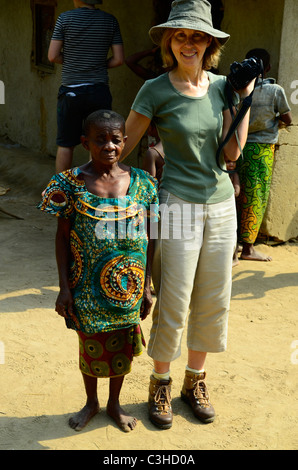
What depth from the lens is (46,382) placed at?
10.5ft

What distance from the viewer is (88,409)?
2840 mm

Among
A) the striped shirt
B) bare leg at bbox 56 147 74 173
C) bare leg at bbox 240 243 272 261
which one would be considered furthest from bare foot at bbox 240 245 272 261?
the striped shirt

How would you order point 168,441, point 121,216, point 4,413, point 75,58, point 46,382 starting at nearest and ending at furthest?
point 121,216 → point 168,441 → point 4,413 → point 46,382 → point 75,58

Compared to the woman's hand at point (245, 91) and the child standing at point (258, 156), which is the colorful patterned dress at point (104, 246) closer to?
the woman's hand at point (245, 91)

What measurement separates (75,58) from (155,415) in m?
3.12

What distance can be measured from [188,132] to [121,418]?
1.34 meters

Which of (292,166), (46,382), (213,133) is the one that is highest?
(213,133)

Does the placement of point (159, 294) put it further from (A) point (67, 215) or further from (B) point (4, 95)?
(B) point (4, 95)

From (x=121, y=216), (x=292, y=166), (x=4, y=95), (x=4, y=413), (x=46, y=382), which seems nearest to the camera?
(x=121, y=216)

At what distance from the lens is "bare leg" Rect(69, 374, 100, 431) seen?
110 inches

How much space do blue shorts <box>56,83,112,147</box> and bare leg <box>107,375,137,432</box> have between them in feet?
8.56

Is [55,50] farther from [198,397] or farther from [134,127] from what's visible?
[198,397]

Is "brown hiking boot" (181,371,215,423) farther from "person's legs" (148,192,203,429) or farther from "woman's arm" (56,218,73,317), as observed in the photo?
"woman's arm" (56,218,73,317)

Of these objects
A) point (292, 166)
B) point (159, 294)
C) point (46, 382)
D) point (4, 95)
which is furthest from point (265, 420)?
point (4, 95)
